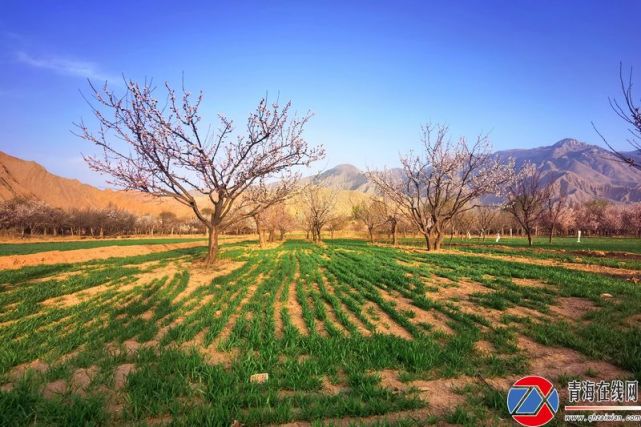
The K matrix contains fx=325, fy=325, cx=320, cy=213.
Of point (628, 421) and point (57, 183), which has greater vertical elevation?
point (57, 183)

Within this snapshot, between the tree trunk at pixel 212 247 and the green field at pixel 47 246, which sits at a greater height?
the tree trunk at pixel 212 247

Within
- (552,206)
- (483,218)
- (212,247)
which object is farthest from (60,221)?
(552,206)

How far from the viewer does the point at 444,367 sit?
521cm

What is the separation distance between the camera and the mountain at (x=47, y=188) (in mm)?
120762

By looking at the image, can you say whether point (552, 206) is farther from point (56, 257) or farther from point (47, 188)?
point (47, 188)

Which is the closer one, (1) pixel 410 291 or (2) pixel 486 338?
(2) pixel 486 338

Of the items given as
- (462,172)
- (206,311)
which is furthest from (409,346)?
(462,172)

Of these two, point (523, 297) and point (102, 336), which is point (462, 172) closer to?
point (523, 297)

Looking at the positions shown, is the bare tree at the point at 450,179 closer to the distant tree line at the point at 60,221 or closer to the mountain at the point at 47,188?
the distant tree line at the point at 60,221

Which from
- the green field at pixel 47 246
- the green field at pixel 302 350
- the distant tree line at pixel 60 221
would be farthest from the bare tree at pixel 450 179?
the distant tree line at pixel 60 221

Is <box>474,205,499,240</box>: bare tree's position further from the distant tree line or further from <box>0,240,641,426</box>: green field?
the distant tree line

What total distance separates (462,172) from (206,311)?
28159 millimetres

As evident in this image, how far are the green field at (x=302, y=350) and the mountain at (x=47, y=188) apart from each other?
125 meters

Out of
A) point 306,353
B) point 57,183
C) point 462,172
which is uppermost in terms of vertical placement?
point 57,183
